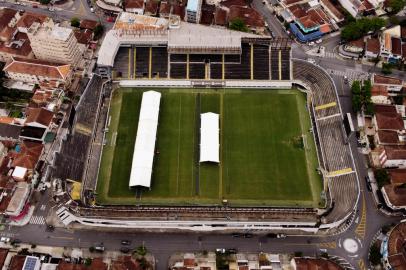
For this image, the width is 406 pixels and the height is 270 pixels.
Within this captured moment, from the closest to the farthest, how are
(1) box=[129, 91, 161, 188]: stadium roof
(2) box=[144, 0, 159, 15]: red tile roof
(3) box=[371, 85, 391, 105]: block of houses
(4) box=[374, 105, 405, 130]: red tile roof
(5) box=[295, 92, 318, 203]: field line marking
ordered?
(1) box=[129, 91, 161, 188]: stadium roof < (5) box=[295, 92, 318, 203]: field line marking < (4) box=[374, 105, 405, 130]: red tile roof < (3) box=[371, 85, 391, 105]: block of houses < (2) box=[144, 0, 159, 15]: red tile roof

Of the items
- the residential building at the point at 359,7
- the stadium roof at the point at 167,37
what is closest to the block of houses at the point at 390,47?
the residential building at the point at 359,7

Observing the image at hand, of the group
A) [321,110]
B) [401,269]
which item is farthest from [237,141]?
[401,269]

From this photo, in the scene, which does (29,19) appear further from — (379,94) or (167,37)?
(379,94)

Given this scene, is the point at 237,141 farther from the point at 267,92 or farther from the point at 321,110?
the point at 321,110

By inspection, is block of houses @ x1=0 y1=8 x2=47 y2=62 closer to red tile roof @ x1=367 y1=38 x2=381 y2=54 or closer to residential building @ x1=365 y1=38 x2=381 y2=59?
residential building @ x1=365 y1=38 x2=381 y2=59

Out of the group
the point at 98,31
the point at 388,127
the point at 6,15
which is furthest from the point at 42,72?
the point at 388,127

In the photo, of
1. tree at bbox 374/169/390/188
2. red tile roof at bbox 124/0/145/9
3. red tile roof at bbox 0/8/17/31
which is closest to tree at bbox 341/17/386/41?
tree at bbox 374/169/390/188

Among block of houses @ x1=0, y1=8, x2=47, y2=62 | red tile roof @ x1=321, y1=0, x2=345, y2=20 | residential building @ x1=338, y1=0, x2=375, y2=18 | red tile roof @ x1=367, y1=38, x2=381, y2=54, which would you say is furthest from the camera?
red tile roof @ x1=321, y1=0, x2=345, y2=20
